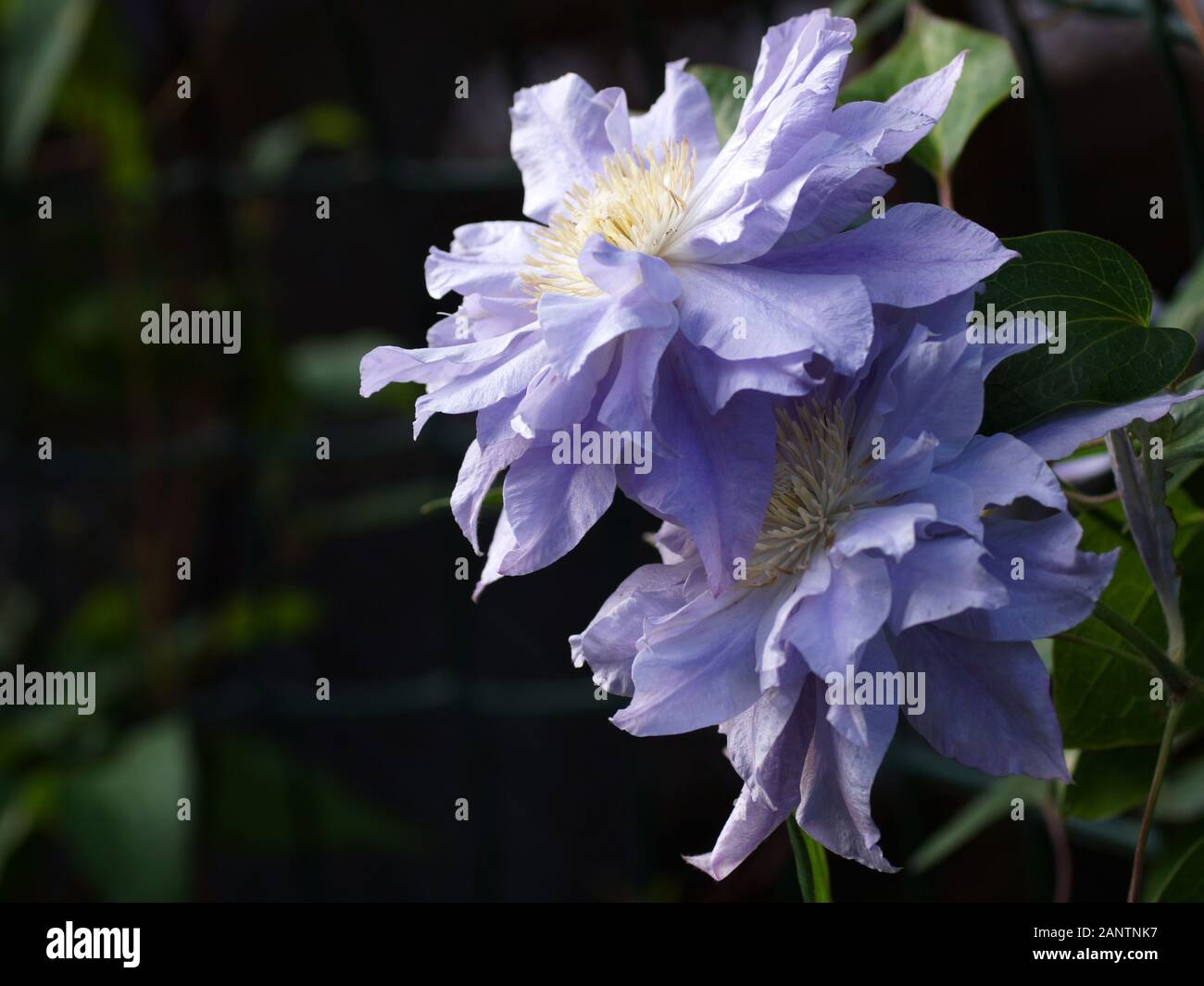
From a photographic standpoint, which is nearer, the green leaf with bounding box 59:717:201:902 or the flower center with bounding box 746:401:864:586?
the flower center with bounding box 746:401:864:586

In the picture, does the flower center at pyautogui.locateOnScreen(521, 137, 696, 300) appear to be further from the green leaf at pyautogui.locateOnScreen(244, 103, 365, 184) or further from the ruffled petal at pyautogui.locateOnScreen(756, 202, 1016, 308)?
the green leaf at pyautogui.locateOnScreen(244, 103, 365, 184)

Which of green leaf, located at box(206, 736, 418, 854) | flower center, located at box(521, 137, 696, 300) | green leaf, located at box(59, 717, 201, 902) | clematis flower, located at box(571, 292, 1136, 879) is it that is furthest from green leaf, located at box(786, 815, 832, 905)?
green leaf, located at box(206, 736, 418, 854)

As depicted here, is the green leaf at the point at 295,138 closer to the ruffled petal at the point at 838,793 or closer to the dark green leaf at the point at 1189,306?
the dark green leaf at the point at 1189,306

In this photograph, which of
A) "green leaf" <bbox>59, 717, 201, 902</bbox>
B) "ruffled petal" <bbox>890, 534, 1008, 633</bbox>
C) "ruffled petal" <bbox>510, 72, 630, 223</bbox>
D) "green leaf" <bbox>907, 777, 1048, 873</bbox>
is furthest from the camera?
"green leaf" <bbox>59, 717, 201, 902</bbox>

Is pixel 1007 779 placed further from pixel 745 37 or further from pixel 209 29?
pixel 209 29

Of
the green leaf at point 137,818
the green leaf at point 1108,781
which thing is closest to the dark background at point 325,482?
the green leaf at point 137,818

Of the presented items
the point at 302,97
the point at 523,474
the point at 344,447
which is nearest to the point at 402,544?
the point at 344,447
